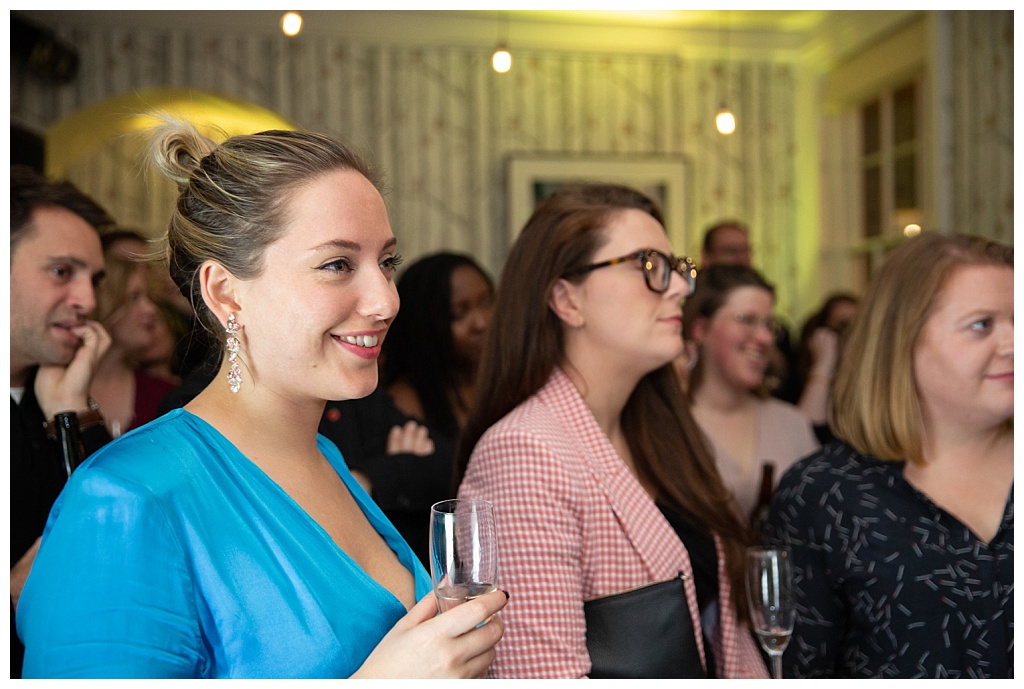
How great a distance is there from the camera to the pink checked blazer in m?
1.58

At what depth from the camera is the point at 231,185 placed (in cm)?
127

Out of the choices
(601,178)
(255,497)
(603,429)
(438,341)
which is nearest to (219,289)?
(255,497)

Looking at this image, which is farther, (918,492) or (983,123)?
(983,123)

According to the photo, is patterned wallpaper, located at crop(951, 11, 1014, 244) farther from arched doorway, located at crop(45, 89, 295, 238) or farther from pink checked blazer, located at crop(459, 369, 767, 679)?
arched doorway, located at crop(45, 89, 295, 238)

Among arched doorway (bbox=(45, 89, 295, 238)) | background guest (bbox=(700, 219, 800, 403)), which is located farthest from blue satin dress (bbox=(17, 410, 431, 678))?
arched doorway (bbox=(45, 89, 295, 238))

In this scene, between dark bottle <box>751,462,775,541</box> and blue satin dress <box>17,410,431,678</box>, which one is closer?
blue satin dress <box>17,410,431,678</box>

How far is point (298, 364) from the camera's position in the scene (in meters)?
1.24

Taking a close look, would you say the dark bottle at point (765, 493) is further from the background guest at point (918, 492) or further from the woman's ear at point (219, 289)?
the woman's ear at point (219, 289)

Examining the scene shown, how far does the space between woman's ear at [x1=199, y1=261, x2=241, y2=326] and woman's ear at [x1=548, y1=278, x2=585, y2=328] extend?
2.74 ft

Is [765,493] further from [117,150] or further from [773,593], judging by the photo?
[117,150]

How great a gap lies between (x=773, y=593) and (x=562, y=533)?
41 centimetres

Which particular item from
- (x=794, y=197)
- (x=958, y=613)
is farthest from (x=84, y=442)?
(x=794, y=197)

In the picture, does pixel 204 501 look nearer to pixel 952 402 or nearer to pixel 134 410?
pixel 952 402
